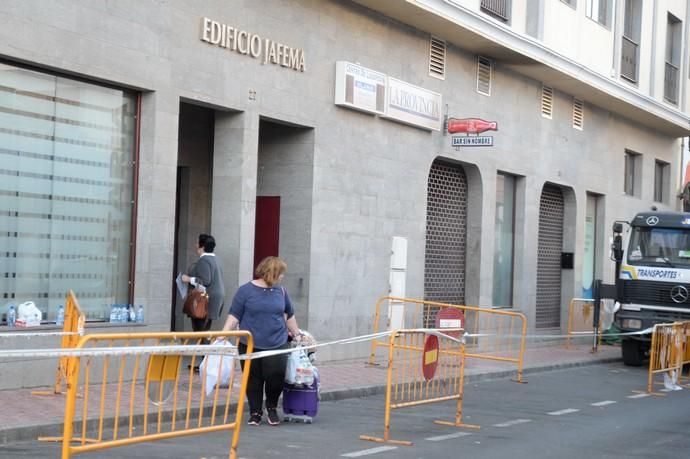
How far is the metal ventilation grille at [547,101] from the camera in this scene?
24.2 m

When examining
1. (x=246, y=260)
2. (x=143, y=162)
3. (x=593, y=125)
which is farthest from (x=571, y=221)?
(x=143, y=162)

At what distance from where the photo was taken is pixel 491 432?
11.1 m

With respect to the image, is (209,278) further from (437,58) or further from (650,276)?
(650,276)

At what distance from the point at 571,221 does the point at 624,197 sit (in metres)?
3.63

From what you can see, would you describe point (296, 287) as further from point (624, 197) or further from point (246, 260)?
point (624, 197)

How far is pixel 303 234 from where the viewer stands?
1655 cm

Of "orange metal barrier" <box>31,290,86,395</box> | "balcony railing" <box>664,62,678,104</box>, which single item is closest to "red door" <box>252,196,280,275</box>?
"orange metal barrier" <box>31,290,86,395</box>

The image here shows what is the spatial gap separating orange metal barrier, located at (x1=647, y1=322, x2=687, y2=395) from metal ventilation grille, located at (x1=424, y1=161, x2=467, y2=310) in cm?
517

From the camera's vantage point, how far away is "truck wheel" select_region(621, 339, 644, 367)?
20547 millimetres

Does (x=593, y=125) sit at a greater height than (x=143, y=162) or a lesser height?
greater

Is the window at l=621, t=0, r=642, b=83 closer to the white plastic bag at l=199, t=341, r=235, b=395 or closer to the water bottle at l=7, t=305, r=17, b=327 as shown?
the water bottle at l=7, t=305, r=17, b=327

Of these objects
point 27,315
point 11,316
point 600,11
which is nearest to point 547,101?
point 600,11

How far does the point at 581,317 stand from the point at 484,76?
6.12m

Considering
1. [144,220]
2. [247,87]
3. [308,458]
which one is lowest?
[308,458]
